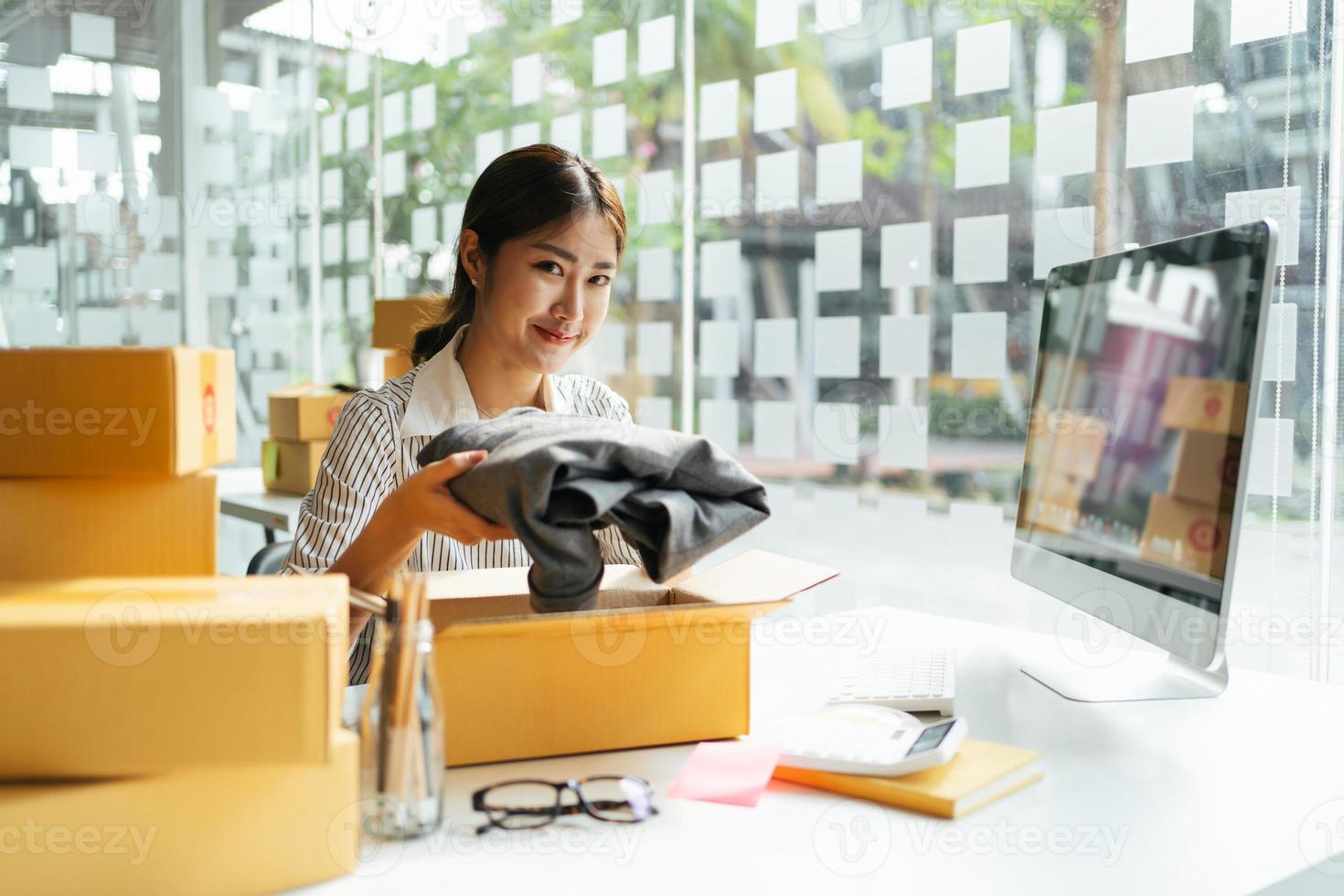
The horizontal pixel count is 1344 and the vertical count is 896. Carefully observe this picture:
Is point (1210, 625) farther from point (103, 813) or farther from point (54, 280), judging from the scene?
point (54, 280)

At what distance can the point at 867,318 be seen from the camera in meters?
2.53

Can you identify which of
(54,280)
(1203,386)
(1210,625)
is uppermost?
(54,280)

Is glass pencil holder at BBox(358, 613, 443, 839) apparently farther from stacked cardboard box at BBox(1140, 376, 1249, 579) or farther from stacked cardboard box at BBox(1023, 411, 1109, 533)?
stacked cardboard box at BBox(1023, 411, 1109, 533)

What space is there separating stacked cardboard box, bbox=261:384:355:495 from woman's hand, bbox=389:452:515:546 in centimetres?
227

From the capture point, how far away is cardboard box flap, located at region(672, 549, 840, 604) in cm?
107

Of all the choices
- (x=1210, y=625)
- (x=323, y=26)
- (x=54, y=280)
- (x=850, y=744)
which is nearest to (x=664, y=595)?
(x=850, y=744)

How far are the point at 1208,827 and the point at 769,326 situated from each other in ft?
6.64

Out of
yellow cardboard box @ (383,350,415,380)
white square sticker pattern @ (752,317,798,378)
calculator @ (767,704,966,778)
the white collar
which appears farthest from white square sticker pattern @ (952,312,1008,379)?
yellow cardboard box @ (383,350,415,380)

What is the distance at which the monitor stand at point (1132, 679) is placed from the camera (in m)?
1.27

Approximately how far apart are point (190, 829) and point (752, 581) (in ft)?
1.93

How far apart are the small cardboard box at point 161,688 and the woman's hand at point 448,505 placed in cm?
28

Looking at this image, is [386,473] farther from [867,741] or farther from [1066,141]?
[1066,141]

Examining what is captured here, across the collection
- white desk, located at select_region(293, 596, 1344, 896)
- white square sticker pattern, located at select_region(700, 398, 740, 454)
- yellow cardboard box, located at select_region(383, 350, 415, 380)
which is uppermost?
yellow cardboard box, located at select_region(383, 350, 415, 380)

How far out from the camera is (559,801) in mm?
908
